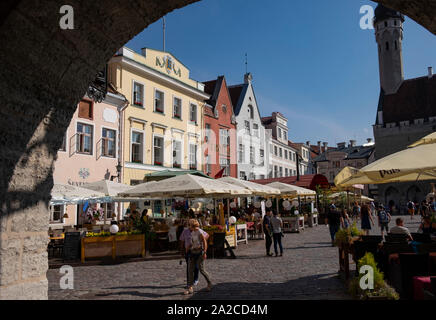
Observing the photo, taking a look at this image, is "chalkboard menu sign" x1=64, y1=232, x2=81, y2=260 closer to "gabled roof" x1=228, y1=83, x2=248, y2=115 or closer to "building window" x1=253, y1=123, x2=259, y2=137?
"gabled roof" x1=228, y1=83, x2=248, y2=115

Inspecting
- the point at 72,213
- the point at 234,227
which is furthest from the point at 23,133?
the point at 72,213

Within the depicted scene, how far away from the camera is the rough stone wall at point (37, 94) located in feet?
11.9

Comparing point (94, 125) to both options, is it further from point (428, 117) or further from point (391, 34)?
point (391, 34)

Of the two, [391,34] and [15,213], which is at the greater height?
[391,34]

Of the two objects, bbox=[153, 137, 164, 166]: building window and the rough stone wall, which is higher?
bbox=[153, 137, 164, 166]: building window

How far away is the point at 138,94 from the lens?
25281mm

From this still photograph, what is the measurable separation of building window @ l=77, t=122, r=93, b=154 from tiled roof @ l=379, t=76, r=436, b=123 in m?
51.0

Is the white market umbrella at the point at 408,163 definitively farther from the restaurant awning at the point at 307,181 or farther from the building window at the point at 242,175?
the building window at the point at 242,175

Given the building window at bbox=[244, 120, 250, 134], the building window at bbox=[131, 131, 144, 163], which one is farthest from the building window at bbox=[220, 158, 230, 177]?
the building window at bbox=[131, 131, 144, 163]

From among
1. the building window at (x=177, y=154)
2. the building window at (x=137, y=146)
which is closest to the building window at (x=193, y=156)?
the building window at (x=177, y=154)

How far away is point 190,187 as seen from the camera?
40.1ft

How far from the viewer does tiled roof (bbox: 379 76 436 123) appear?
5678 cm

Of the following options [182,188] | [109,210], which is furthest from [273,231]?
[109,210]
